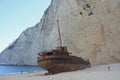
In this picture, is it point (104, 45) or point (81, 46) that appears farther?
point (81, 46)

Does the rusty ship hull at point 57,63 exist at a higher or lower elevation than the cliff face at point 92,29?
lower

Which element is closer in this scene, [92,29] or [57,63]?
[57,63]

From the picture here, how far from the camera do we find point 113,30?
4216 centimetres

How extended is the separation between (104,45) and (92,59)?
3.45m

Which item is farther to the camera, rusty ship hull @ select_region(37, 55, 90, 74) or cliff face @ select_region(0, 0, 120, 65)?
cliff face @ select_region(0, 0, 120, 65)

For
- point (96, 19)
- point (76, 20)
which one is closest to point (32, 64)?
point (76, 20)

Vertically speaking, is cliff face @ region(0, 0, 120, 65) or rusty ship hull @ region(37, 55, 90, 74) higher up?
cliff face @ region(0, 0, 120, 65)

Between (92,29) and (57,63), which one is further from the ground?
(92,29)

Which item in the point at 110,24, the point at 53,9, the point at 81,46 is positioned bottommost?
the point at 81,46

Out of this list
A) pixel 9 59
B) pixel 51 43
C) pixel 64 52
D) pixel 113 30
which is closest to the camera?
pixel 64 52

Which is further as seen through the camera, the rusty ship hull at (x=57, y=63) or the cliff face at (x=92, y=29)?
the cliff face at (x=92, y=29)

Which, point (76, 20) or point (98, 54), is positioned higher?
point (76, 20)

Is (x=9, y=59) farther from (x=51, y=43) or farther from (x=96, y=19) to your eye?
(x=96, y=19)

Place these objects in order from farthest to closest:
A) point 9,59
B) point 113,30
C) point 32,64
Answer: point 9,59, point 32,64, point 113,30
